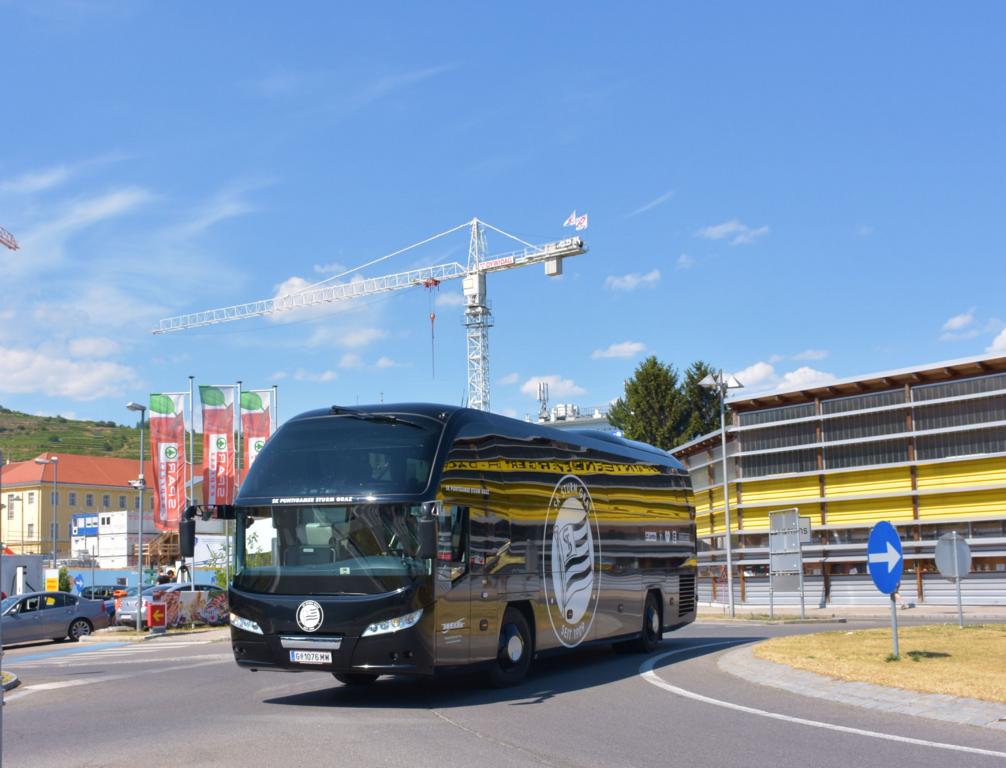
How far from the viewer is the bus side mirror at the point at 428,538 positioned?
438 inches

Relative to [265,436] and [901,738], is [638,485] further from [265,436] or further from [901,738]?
[265,436]

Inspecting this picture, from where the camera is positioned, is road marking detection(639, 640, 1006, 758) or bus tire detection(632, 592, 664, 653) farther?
bus tire detection(632, 592, 664, 653)

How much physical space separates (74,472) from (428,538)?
11405 centimetres

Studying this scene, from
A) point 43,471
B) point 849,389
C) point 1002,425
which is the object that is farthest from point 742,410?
point 43,471

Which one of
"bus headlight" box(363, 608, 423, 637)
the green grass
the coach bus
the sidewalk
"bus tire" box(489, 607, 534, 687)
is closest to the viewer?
"bus headlight" box(363, 608, 423, 637)

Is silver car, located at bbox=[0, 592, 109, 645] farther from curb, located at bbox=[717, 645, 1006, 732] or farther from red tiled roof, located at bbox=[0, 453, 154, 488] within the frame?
red tiled roof, located at bbox=[0, 453, 154, 488]

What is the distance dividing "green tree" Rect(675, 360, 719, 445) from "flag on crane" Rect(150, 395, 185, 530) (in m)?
37.4

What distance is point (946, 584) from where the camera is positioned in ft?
122

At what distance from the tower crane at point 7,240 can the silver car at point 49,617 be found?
76687 mm

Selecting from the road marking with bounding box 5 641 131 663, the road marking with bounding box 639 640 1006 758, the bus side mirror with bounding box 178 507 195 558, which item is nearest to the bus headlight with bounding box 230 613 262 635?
the bus side mirror with bounding box 178 507 195 558

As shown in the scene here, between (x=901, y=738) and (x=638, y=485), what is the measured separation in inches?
367

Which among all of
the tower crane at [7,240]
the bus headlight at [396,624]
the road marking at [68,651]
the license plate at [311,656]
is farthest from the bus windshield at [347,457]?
the tower crane at [7,240]

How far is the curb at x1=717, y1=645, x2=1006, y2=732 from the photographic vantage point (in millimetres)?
10293

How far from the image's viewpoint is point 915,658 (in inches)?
581
